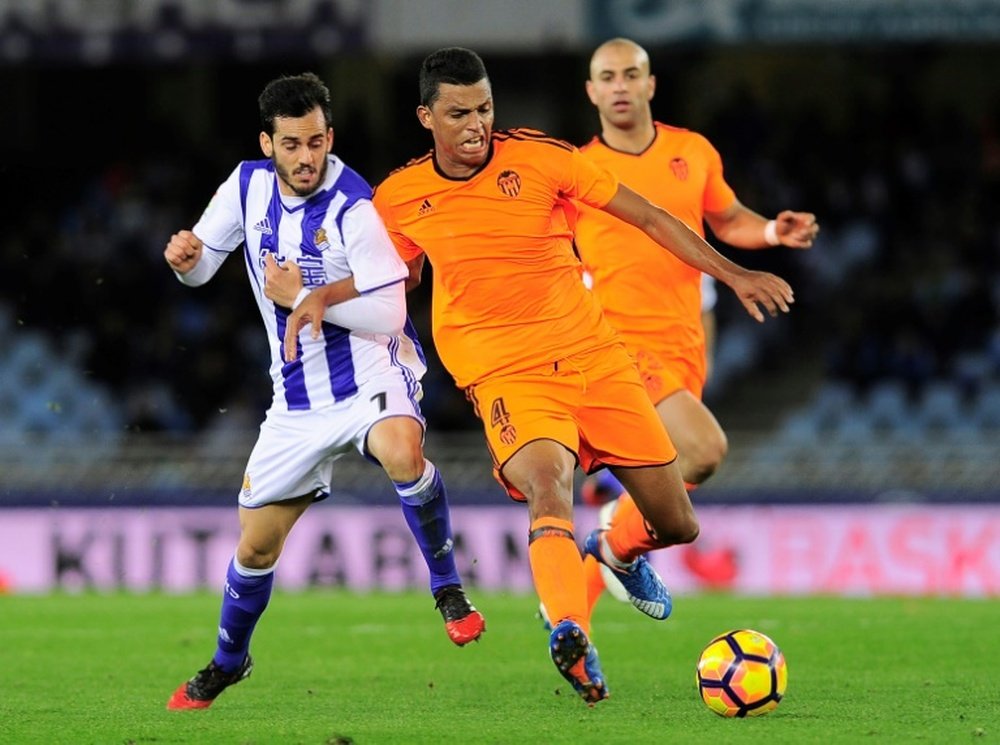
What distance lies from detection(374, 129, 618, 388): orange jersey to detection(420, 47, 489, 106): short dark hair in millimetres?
328

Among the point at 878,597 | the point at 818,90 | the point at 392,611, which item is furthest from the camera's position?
the point at 818,90

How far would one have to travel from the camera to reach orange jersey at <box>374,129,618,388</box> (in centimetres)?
692

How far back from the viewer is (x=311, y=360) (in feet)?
22.6

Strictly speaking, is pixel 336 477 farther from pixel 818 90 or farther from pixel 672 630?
pixel 818 90

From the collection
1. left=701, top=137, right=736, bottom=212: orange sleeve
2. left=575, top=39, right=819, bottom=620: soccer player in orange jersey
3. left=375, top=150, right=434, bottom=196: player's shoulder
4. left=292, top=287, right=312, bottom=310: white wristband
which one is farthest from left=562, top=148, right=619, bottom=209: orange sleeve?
left=701, top=137, right=736, bottom=212: orange sleeve

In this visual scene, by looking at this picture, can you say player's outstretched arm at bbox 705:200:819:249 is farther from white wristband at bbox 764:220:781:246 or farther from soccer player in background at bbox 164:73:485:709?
soccer player in background at bbox 164:73:485:709

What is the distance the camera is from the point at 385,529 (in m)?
15.0

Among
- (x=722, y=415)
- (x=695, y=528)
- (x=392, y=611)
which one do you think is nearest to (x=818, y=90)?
(x=722, y=415)

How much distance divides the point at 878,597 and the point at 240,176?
Answer: 26.2 feet

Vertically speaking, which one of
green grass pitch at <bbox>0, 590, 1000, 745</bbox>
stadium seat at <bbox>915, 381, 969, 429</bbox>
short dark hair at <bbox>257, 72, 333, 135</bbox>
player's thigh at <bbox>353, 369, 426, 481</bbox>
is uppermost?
short dark hair at <bbox>257, 72, 333, 135</bbox>

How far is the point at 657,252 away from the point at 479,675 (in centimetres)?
209

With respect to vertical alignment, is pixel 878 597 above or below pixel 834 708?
below

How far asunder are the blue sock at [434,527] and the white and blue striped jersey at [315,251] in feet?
1.26

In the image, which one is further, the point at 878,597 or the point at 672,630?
the point at 878,597
